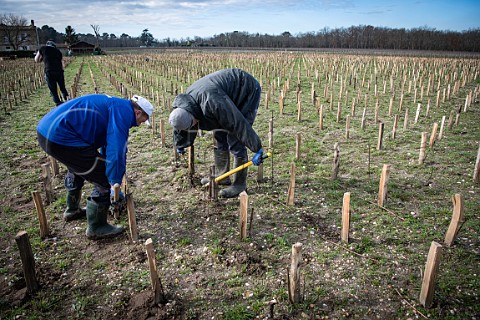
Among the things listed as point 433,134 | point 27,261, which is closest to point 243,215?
point 27,261

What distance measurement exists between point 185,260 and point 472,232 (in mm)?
3051

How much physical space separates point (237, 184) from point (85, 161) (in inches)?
78.0

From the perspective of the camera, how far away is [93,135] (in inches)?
120

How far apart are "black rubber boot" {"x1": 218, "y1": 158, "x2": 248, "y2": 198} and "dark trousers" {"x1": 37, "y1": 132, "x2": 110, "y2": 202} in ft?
5.02

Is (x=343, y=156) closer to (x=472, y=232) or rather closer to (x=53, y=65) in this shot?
(x=472, y=232)

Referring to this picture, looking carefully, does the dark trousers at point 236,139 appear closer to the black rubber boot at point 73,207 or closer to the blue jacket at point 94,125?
the blue jacket at point 94,125

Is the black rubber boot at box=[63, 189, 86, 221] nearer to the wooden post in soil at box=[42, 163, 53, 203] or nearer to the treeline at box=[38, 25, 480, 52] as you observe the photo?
the wooden post in soil at box=[42, 163, 53, 203]

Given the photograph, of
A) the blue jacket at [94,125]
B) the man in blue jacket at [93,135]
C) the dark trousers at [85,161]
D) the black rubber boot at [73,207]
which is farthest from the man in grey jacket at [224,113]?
the black rubber boot at [73,207]

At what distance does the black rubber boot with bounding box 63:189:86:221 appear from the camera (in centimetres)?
363

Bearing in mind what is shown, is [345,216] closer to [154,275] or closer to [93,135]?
[154,275]

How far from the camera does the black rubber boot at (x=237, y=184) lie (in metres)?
4.24

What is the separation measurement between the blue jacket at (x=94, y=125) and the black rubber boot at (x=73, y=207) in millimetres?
899

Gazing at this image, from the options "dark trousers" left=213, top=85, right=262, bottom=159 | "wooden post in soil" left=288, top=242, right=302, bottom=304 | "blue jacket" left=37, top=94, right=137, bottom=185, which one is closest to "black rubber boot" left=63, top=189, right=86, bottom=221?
"blue jacket" left=37, top=94, right=137, bottom=185

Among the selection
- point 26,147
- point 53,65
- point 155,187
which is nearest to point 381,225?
point 155,187
